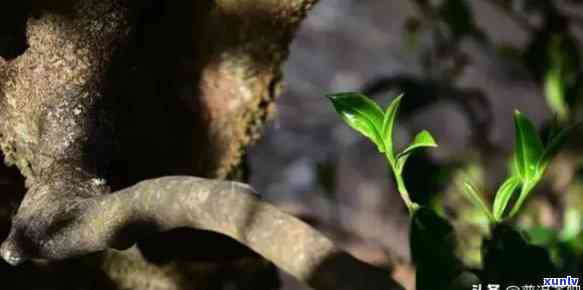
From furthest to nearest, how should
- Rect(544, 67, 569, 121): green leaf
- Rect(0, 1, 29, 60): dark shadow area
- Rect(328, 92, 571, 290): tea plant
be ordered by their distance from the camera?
Rect(544, 67, 569, 121): green leaf
Rect(0, 1, 29, 60): dark shadow area
Rect(328, 92, 571, 290): tea plant

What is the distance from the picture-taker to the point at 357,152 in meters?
2.57

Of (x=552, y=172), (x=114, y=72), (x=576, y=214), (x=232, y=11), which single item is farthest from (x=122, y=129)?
(x=552, y=172)

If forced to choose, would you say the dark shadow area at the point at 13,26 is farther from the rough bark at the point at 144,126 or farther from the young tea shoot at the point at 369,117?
the young tea shoot at the point at 369,117

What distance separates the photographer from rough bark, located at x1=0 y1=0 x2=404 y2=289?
2.01ft

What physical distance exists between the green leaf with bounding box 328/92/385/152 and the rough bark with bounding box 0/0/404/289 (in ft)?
0.50

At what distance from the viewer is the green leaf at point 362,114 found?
729 mm

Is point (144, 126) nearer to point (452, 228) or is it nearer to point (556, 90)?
point (452, 228)

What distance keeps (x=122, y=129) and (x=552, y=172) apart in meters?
1.00

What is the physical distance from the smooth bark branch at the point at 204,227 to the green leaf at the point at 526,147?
21 centimetres

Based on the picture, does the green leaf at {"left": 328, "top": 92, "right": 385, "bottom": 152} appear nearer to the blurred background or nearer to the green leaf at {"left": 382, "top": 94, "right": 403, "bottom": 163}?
the green leaf at {"left": 382, "top": 94, "right": 403, "bottom": 163}

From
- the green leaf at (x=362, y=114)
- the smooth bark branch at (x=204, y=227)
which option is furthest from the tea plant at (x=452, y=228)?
the smooth bark branch at (x=204, y=227)

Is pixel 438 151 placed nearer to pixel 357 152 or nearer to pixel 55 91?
pixel 357 152


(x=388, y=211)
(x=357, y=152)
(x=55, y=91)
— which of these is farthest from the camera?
(x=357, y=152)


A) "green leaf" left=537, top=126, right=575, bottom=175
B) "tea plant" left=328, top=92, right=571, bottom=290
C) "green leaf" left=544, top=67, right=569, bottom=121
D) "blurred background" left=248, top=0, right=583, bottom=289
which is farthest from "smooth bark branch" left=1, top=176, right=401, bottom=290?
"green leaf" left=544, top=67, right=569, bottom=121
